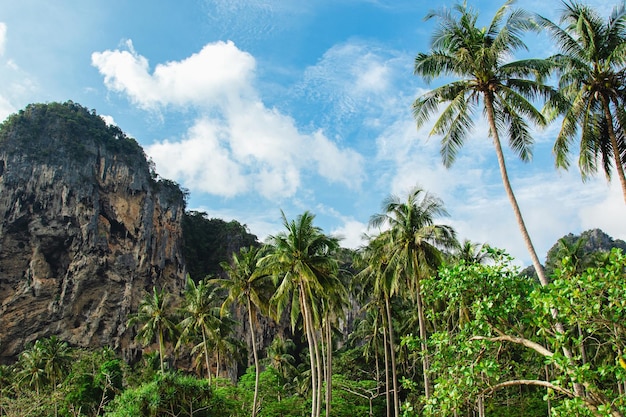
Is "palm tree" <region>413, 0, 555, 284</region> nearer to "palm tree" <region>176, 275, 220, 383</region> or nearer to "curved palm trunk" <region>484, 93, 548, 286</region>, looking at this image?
"curved palm trunk" <region>484, 93, 548, 286</region>

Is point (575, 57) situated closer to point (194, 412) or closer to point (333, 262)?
point (333, 262)

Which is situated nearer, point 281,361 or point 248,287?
point 248,287

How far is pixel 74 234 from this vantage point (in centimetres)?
5434

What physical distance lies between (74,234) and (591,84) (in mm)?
55356

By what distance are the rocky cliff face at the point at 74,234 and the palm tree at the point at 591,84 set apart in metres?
51.5

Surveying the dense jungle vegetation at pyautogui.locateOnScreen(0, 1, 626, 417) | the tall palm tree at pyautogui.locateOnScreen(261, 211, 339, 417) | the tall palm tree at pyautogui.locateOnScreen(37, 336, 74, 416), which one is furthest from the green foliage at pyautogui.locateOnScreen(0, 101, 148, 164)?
the tall palm tree at pyautogui.locateOnScreen(261, 211, 339, 417)

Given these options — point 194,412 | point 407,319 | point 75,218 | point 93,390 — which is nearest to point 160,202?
point 75,218

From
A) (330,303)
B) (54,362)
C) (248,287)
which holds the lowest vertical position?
(54,362)

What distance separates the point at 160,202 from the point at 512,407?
51.1 metres

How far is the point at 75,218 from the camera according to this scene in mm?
54688

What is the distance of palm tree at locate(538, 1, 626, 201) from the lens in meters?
12.3

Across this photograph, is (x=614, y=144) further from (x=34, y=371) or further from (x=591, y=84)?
(x=34, y=371)

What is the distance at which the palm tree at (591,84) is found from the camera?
1231cm

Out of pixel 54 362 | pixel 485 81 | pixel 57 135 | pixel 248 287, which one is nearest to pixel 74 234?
pixel 57 135
